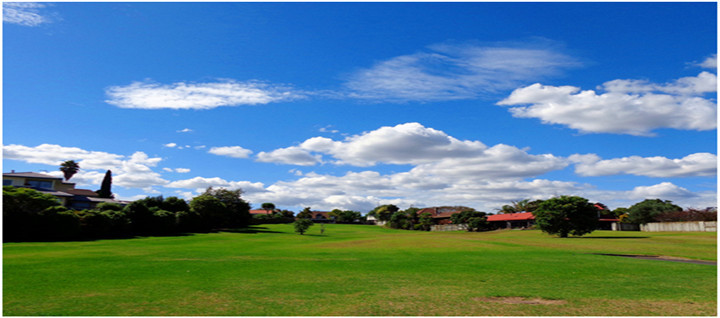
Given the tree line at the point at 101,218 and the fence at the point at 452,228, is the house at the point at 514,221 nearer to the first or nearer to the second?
the fence at the point at 452,228

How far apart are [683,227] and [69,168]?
581 feet

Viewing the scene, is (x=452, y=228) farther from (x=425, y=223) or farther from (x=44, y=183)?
(x=44, y=183)

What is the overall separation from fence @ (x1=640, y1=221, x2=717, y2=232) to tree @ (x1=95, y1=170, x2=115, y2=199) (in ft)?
469

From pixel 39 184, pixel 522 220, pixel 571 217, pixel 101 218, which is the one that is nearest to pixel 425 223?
pixel 522 220

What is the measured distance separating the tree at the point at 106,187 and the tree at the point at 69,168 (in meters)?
26.2

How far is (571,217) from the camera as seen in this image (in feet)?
240

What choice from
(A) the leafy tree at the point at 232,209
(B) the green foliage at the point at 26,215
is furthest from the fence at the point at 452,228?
(B) the green foliage at the point at 26,215

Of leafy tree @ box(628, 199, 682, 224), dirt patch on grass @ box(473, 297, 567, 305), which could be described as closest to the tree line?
dirt patch on grass @ box(473, 297, 567, 305)

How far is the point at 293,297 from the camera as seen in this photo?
50.3 ft

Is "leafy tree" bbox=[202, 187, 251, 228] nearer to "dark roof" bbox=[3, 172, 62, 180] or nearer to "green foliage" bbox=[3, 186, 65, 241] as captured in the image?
"dark roof" bbox=[3, 172, 62, 180]

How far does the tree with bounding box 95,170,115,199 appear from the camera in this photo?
14305 cm

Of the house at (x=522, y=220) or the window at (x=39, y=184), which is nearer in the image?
the window at (x=39, y=184)

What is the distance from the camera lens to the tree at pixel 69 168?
163 meters

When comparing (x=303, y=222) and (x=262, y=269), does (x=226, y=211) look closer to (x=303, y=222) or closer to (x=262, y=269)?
(x=303, y=222)
